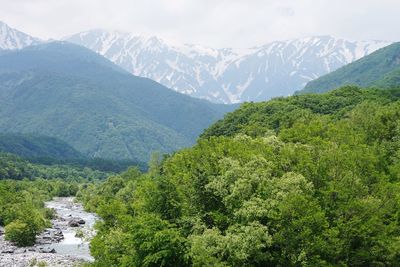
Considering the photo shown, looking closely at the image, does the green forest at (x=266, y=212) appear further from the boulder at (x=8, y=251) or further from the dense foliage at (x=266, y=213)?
the boulder at (x=8, y=251)

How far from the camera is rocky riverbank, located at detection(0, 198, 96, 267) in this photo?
75.9 meters

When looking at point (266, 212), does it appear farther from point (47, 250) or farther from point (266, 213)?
point (47, 250)

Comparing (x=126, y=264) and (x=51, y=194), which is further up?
(x=126, y=264)

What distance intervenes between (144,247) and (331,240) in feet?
57.2

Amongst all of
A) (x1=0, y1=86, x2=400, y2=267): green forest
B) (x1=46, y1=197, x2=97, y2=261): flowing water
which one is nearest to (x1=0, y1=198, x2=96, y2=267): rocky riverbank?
(x1=46, y1=197, x2=97, y2=261): flowing water

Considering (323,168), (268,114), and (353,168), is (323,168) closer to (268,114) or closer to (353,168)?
(353,168)

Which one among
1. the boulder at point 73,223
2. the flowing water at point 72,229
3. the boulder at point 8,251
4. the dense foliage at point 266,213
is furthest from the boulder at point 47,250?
the boulder at point 73,223

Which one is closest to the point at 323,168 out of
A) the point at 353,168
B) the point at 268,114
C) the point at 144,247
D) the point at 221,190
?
the point at 353,168

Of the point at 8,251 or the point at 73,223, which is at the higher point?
the point at 8,251

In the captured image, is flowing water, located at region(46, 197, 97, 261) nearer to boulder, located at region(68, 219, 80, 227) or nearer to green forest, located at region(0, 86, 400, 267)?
boulder, located at region(68, 219, 80, 227)

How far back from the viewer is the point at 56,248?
9256 cm

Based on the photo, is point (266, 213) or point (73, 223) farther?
point (73, 223)

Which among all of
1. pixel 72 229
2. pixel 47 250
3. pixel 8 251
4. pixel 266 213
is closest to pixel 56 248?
pixel 47 250

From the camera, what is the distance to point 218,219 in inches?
1925
